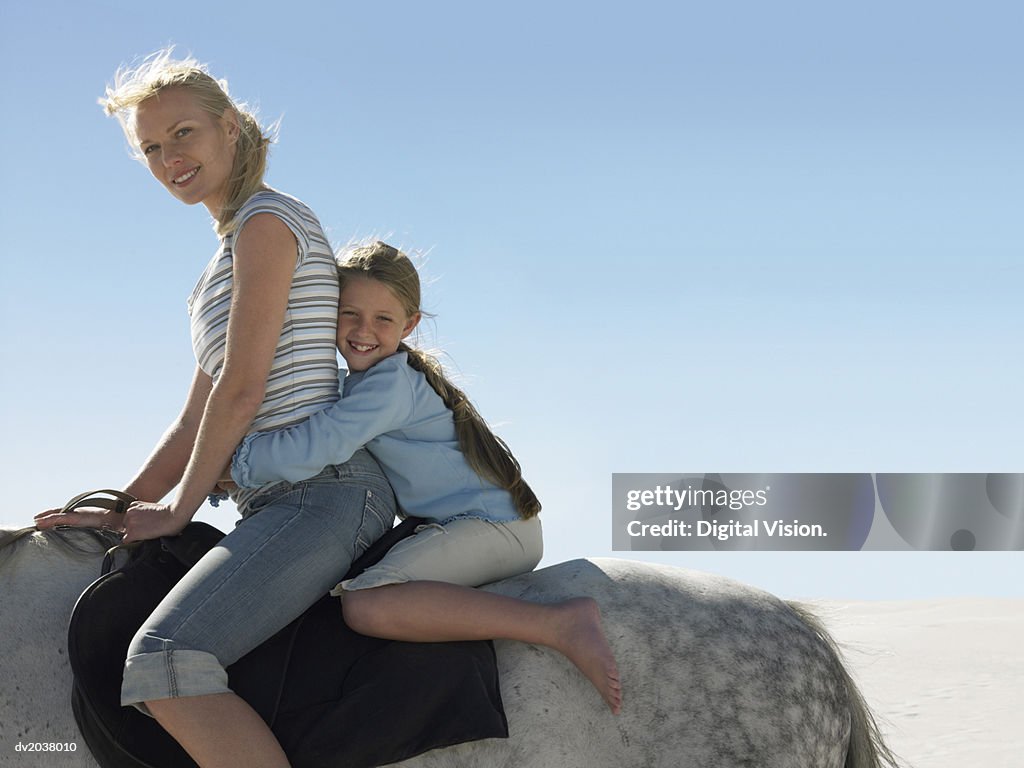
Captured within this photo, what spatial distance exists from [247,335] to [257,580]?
725mm

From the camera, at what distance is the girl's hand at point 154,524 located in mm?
3055

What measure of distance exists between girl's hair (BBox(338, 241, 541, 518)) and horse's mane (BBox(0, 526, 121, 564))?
119 centimetres

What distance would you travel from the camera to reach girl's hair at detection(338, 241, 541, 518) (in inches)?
122

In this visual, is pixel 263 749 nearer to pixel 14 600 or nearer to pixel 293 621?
pixel 293 621

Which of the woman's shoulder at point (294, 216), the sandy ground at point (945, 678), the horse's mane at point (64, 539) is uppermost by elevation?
the woman's shoulder at point (294, 216)

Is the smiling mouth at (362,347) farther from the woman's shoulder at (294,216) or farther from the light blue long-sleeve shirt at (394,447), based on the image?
the woman's shoulder at (294,216)

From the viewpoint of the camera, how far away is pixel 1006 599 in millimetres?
25031

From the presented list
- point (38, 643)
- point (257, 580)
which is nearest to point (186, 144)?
point (257, 580)

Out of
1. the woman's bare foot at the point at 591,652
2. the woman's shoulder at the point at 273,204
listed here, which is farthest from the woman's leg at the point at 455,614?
the woman's shoulder at the point at 273,204

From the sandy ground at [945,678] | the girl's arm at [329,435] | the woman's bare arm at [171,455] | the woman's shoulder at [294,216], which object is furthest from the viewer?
the sandy ground at [945,678]

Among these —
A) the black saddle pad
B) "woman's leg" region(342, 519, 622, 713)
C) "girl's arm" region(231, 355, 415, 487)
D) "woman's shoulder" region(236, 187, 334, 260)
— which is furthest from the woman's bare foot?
"woman's shoulder" region(236, 187, 334, 260)

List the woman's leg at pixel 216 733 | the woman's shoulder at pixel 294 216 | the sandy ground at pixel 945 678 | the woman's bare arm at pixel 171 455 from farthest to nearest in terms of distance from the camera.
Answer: the sandy ground at pixel 945 678 < the woman's bare arm at pixel 171 455 < the woman's shoulder at pixel 294 216 < the woman's leg at pixel 216 733

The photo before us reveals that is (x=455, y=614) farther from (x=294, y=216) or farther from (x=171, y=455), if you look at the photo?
(x=171, y=455)

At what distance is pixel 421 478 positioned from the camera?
3051 millimetres
